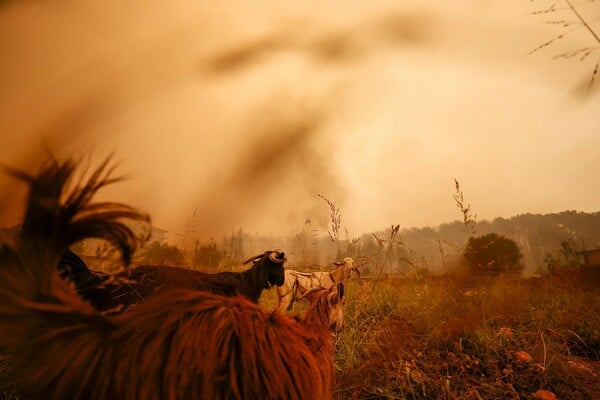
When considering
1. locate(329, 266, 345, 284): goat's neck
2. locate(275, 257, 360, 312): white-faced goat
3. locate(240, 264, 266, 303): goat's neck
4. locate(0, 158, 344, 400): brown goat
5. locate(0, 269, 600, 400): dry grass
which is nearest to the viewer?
locate(0, 158, 344, 400): brown goat

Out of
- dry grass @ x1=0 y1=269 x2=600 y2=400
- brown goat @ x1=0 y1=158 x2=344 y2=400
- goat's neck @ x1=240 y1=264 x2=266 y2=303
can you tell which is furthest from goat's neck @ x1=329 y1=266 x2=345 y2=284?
brown goat @ x1=0 y1=158 x2=344 y2=400

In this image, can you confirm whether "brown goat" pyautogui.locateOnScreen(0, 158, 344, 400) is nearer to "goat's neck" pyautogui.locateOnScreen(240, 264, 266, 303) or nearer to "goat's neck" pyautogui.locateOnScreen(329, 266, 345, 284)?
"goat's neck" pyautogui.locateOnScreen(240, 264, 266, 303)

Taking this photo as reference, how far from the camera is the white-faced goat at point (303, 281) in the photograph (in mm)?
3650

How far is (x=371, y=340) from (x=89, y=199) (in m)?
2.64

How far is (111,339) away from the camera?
36.9 inches

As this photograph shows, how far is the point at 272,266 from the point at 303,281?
0.57m

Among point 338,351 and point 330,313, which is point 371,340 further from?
point 330,313

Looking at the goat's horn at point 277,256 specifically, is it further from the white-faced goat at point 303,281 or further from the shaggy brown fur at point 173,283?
the white-faced goat at point 303,281

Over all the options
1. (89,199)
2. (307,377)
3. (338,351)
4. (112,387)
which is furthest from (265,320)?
(338,351)

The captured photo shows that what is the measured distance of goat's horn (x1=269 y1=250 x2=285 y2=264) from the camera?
350 centimetres

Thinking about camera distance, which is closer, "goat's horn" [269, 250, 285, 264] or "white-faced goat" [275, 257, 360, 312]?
"goat's horn" [269, 250, 285, 264]

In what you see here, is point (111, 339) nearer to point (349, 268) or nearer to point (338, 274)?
point (349, 268)

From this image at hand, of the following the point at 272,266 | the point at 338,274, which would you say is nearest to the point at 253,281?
the point at 272,266

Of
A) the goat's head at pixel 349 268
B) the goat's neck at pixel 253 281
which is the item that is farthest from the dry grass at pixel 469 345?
the goat's neck at pixel 253 281
